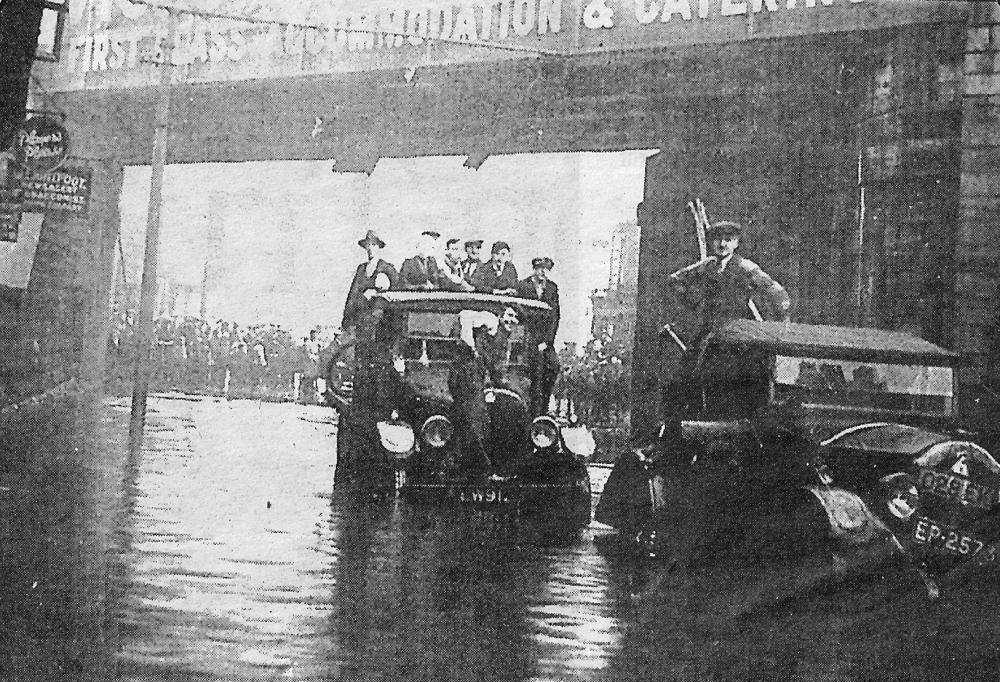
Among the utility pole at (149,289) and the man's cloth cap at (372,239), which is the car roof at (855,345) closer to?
the man's cloth cap at (372,239)

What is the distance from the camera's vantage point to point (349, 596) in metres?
2.52

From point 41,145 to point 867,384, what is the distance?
7.60ft

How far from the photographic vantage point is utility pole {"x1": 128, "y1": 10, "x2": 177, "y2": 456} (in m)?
2.76

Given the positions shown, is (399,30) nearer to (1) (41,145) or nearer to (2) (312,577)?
(1) (41,145)

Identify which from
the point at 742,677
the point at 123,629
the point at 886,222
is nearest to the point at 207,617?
the point at 123,629

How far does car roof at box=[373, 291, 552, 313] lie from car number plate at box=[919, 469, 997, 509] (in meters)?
A: 1.01

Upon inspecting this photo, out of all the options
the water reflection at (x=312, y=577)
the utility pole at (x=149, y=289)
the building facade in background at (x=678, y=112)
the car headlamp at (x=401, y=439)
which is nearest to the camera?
the water reflection at (x=312, y=577)

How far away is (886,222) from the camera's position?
2.52 meters

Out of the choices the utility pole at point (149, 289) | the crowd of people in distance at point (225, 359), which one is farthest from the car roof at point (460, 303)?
the utility pole at point (149, 289)

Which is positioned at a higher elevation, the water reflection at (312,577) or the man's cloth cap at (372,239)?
the man's cloth cap at (372,239)

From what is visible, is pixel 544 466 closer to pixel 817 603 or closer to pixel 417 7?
pixel 817 603

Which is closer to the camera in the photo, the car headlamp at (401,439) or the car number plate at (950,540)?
the car number plate at (950,540)

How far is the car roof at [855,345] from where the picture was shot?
2490 millimetres

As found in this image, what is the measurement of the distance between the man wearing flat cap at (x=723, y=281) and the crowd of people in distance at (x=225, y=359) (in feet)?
3.16
